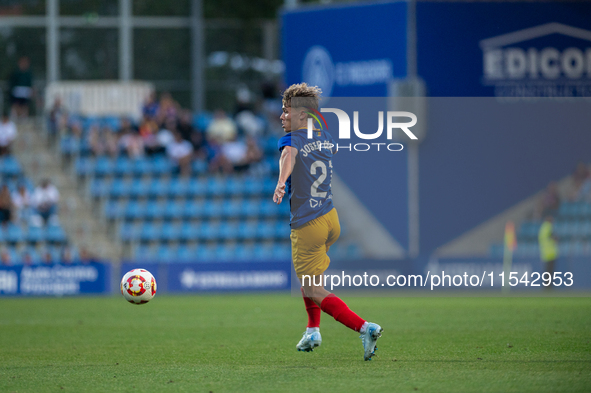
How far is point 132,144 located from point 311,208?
16256mm

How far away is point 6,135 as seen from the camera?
74.5ft

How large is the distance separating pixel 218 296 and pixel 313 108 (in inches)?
452

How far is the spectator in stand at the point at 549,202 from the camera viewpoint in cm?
2177

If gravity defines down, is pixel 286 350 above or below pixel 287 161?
below

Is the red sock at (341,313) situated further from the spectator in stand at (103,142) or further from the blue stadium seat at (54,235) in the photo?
the spectator in stand at (103,142)

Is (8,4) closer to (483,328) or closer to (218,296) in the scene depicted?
(218,296)

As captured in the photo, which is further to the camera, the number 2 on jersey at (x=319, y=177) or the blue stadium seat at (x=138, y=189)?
the blue stadium seat at (x=138, y=189)

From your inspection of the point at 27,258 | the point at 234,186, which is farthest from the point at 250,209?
the point at 27,258

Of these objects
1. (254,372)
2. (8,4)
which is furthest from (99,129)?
(254,372)

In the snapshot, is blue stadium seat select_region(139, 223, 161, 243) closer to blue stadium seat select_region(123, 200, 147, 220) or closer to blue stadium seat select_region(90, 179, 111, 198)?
blue stadium seat select_region(123, 200, 147, 220)

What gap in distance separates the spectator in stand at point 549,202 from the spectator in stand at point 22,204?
13076 mm

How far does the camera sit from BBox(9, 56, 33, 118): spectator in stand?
2438 cm

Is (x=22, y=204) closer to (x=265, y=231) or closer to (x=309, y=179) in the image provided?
(x=265, y=231)

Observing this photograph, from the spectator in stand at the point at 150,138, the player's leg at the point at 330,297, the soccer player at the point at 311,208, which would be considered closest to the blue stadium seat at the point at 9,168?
the spectator in stand at the point at 150,138
